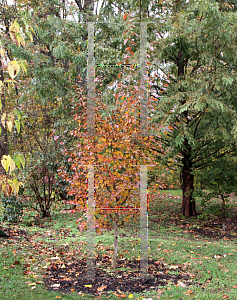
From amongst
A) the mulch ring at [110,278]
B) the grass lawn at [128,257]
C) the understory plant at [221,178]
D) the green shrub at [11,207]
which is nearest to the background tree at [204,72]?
the understory plant at [221,178]

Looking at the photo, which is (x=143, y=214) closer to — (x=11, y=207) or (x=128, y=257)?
(x=128, y=257)

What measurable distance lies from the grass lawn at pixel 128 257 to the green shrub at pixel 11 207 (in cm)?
17

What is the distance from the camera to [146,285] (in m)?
3.34

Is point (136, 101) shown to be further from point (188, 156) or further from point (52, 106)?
point (52, 106)

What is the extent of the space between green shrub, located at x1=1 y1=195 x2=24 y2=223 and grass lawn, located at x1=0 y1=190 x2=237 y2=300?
6.8 inches

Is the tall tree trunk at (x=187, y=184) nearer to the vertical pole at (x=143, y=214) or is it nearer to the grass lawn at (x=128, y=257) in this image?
the grass lawn at (x=128, y=257)

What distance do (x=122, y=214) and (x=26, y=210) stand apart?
4954mm

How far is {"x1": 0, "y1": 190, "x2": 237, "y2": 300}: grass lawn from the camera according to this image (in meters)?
3.12

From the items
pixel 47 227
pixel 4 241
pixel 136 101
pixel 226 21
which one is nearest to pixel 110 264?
pixel 4 241

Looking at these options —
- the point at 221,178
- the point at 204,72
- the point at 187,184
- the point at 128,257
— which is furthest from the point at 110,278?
the point at 187,184

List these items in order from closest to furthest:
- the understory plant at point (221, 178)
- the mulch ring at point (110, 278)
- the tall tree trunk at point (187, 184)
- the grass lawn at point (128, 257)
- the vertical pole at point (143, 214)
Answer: the grass lawn at point (128, 257) < the mulch ring at point (110, 278) < the vertical pole at point (143, 214) < the understory plant at point (221, 178) < the tall tree trunk at point (187, 184)

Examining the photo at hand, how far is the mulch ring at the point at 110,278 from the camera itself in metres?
3.25

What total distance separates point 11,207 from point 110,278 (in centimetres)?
380

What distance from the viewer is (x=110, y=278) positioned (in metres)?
3.52
